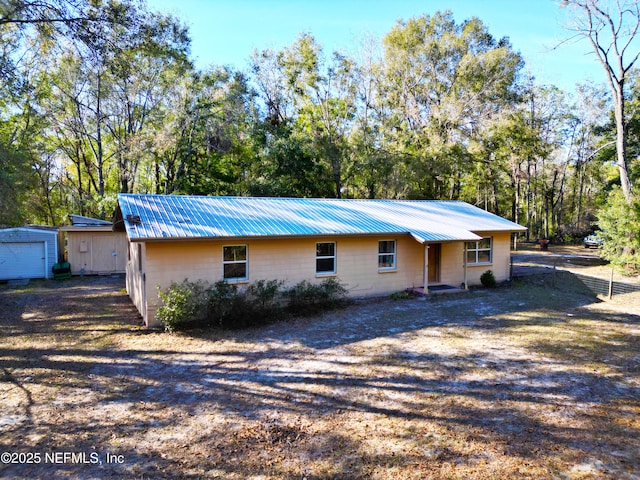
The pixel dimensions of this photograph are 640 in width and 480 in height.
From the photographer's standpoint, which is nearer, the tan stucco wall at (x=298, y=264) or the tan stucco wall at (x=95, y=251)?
the tan stucco wall at (x=298, y=264)

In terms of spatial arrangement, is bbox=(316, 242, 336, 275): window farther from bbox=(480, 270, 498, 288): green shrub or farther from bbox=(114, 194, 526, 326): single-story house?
bbox=(480, 270, 498, 288): green shrub

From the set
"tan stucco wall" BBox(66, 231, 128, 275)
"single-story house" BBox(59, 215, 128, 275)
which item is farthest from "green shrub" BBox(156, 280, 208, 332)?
"tan stucco wall" BBox(66, 231, 128, 275)

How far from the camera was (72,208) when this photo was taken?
33.3 m

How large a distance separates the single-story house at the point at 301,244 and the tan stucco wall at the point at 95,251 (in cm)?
354

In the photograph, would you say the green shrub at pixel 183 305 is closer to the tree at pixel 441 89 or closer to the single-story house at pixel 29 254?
the single-story house at pixel 29 254

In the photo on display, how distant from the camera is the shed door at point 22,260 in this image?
1742 cm

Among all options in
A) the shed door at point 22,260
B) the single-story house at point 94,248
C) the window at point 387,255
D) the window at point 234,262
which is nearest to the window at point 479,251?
the window at point 387,255

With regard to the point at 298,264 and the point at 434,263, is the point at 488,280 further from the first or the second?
the point at 298,264

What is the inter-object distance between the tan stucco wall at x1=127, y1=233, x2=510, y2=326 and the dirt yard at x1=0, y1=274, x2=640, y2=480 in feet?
5.59

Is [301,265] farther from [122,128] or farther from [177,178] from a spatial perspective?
[122,128]

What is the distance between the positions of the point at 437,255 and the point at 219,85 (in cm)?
1800

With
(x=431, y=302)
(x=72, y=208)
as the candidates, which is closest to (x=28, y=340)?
(x=431, y=302)

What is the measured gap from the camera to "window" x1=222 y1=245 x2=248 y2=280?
36.6ft

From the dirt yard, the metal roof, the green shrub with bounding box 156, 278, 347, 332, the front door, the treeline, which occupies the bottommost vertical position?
the dirt yard
